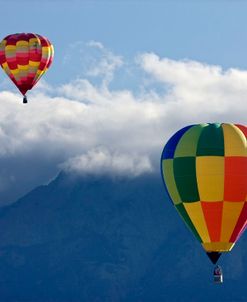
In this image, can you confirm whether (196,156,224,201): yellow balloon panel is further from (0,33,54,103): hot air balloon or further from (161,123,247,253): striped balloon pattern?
(0,33,54,103): hot air balloon

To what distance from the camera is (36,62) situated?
18525 cm

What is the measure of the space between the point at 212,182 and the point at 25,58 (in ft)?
205

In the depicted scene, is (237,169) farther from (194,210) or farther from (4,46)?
(4,46)

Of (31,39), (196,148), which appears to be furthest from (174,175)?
(31,39)

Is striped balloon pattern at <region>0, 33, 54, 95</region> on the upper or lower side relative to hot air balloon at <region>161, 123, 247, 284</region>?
upper

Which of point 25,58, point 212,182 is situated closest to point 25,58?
point 25,58

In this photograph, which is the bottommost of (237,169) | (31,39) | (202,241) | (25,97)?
(202,241)

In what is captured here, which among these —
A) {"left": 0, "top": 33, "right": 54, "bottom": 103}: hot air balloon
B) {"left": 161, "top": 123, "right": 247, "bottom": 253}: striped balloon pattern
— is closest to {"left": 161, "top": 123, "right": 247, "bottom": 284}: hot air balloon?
{"left": 161, "top": 123, "right": 247, "bottom": 253}: striped balloon pattern

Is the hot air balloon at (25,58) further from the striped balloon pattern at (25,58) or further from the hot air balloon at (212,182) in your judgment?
the hot air balloon at (212,182)

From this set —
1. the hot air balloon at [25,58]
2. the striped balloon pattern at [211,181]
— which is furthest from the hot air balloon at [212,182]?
the hot air balloon at [25,58]

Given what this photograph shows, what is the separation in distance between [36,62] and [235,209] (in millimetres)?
63685

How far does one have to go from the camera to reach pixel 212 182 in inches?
5138

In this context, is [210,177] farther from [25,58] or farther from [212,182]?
[25,58]

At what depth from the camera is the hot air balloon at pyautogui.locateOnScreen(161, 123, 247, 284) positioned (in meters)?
130
